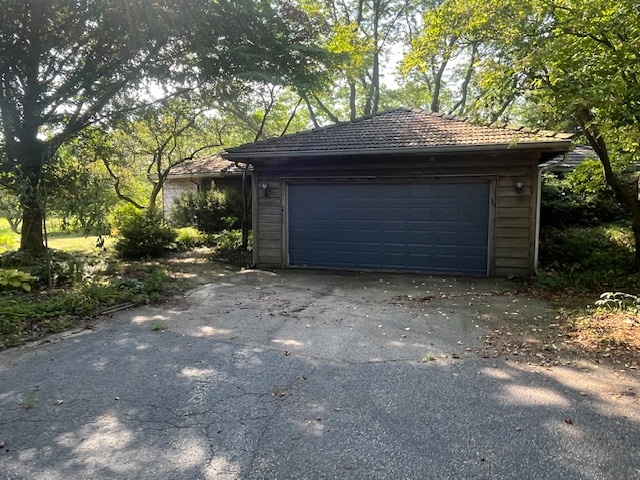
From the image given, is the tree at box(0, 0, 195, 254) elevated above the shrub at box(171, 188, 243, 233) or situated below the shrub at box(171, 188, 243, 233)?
above

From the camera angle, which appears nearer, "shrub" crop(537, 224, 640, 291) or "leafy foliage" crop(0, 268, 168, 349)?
"leafy foliage" crop(0, 268, 168, 349)

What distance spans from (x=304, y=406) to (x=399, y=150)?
6.25 metres

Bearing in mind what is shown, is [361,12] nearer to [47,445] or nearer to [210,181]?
[210,181]

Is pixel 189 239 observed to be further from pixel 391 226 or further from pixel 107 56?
pixel 391 226

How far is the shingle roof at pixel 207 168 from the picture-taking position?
16516 mm

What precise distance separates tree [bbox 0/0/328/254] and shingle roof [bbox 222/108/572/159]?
1.81m

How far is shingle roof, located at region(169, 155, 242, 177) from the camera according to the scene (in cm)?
1652

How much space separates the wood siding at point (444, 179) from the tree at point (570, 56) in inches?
73.0

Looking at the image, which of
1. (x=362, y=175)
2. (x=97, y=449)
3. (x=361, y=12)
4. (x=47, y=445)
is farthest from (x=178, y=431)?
(x=361, y=12)

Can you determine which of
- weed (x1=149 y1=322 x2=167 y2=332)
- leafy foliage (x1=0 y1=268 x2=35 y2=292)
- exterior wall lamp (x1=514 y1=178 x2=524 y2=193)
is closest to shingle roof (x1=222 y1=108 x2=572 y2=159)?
exterior wall lamp (x1=514 y1=178 x2=524 y2=193)

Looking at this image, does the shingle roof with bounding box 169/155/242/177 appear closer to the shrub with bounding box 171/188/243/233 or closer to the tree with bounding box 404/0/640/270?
the shrub with bounding box 171/188/243/233

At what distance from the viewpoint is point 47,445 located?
263cm

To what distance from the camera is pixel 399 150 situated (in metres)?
8.30

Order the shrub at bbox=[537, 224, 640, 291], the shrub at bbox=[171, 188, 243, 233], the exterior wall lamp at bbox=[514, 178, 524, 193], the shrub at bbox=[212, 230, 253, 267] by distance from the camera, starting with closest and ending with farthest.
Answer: the shrub at bbox=[537, 224, 640, 291] < the exterior wall lamp at bbox=[514, 178, 524, 193] < the shrub at bbox=[212, 230, 253, 267] < the shrub at bbox=[171, 188, 243, 233]
